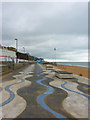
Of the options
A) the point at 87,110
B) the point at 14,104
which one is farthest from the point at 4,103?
the point at 87,110

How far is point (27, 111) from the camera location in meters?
4.19

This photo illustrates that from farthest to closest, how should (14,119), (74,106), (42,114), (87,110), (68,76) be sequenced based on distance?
1. (68,76)
2. (74,106)
3. (87,110)
4. (42,114)
5. (14,119)

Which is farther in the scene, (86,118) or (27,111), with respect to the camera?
(27,111)

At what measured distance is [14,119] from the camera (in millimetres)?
3637

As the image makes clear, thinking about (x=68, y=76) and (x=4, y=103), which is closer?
(x=4, y=103)

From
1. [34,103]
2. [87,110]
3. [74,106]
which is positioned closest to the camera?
[87,110]

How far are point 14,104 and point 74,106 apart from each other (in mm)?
2586

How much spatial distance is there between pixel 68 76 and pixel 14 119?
9.62 metres

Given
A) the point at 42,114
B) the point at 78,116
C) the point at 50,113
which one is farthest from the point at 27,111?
the point at 78,116

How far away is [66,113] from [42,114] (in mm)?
869

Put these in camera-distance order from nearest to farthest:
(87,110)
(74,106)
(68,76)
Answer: (87,110)
(74,106)
(68,76)

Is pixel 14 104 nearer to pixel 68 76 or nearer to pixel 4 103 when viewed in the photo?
pixel 4 103

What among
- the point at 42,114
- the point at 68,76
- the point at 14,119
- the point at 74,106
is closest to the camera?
the point at 14,119

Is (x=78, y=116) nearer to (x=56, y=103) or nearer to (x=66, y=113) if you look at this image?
(x=66, y=113)
